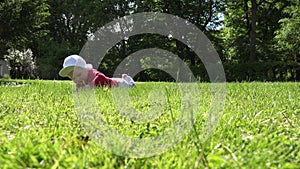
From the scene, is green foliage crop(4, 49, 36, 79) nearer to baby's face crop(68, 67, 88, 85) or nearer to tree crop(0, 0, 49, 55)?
tree crop(0, 0, 49, 55)

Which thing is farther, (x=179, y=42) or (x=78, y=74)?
(x=179, y=42)

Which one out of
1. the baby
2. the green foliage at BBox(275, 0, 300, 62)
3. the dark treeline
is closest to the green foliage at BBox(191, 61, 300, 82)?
the dark treeline

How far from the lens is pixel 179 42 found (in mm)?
27734

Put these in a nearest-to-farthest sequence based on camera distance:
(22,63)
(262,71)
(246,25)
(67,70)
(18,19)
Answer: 1. (67,70)
2. (18,19)
3. (262,71)
4. (22,63)
5. (246,25)

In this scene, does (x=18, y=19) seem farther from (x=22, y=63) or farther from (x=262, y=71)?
(x=262, y=71)


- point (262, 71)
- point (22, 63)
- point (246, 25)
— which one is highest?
point (246, 25)

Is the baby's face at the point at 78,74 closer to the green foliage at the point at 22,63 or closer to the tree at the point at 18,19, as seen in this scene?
the tree at the point at 18,19

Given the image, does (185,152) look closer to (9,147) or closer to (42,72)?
(9,147)

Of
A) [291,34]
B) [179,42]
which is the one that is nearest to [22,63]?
[179,42]

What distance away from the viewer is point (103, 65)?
29906mm

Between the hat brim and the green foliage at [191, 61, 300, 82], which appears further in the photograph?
the green foliage at [191, 61, 300, 82]

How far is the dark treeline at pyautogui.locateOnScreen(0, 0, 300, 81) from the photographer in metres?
18.2

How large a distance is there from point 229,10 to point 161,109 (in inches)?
1039

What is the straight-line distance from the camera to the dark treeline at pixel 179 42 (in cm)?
1823
